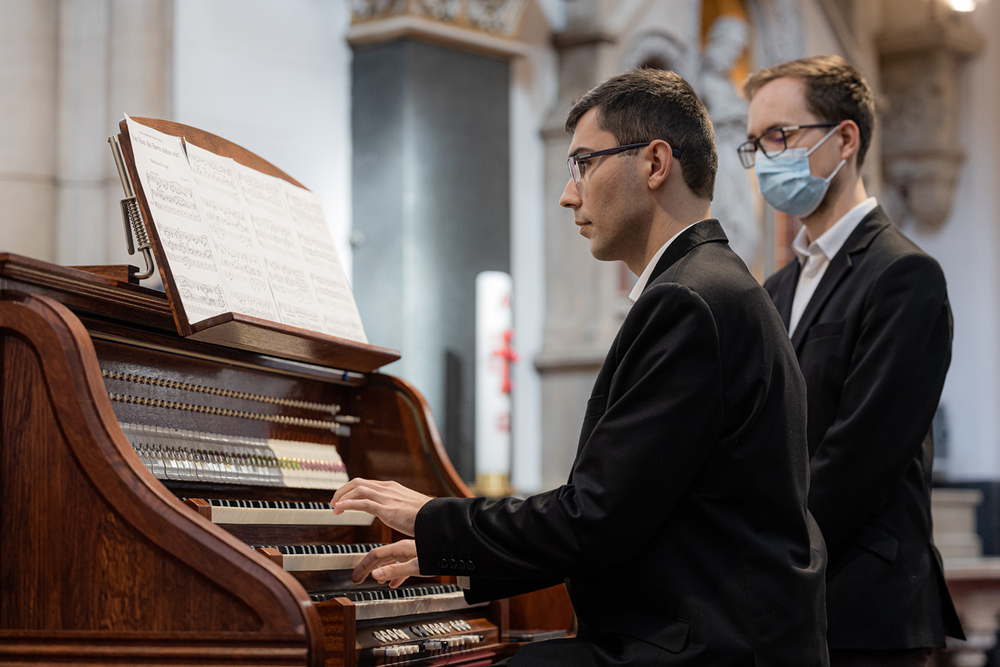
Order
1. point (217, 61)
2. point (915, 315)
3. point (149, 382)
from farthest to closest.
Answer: point (217, 61) < point (915, 315) < point (149, 382)

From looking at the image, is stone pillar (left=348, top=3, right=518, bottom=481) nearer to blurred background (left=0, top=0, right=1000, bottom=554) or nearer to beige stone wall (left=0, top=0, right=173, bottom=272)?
blurred background (left=0, top=0, right=1000, bottom=554)

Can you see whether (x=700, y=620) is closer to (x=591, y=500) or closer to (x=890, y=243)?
(x=591, y=500)

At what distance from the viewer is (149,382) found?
7.84 ft

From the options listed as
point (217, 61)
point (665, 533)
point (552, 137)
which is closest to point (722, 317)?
point (665, 533)

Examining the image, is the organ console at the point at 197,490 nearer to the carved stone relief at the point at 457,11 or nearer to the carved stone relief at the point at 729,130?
the carved stone relief at the point at 457,11

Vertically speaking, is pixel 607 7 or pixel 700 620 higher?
pixel 607 7

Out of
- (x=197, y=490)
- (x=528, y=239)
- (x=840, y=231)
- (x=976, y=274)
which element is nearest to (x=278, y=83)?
(x=528, y=239)

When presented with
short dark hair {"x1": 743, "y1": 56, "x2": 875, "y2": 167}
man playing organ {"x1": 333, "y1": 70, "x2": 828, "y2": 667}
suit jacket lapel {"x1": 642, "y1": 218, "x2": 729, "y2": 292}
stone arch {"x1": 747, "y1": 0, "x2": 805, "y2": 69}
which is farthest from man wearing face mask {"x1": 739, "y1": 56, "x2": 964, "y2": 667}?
stone arch {"x1": 747, "y1": 0, "x2": 805, "y2": 69}

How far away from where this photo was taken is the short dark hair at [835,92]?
10.2 feet

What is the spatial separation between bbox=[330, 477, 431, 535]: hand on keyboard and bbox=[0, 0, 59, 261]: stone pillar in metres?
2.76

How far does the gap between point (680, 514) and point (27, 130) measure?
11.2 ft

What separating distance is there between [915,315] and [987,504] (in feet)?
20.5

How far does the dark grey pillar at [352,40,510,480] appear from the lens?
5.28 m

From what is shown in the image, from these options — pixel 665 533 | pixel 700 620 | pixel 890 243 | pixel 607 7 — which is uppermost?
pixel 607 7
